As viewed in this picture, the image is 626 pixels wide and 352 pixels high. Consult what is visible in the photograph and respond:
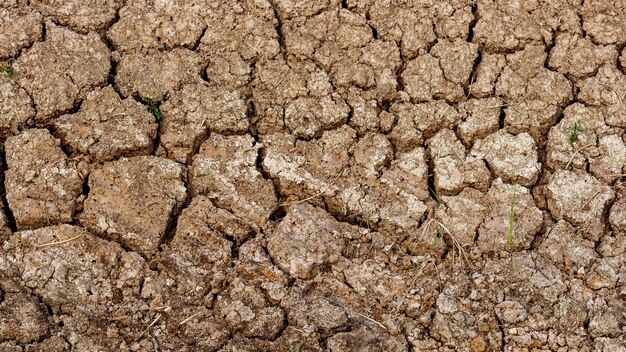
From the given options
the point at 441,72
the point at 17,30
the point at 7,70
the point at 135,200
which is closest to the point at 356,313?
the point at 135,200

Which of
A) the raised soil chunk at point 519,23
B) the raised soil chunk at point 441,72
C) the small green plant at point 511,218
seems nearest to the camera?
the small green plant at point 511,218

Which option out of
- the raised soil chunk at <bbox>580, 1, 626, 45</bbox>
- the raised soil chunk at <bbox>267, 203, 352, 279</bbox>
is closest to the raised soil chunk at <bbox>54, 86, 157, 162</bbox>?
the raised soil chunk at <bbox>267, 203, 352, 279</bbox>

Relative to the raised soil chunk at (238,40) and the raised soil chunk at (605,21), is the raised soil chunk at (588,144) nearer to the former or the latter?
the raised soil chunk at (605,21)

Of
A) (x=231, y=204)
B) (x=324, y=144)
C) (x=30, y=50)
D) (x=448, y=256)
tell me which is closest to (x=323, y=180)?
(x=324, y=144)

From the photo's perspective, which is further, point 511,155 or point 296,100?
point 296,100

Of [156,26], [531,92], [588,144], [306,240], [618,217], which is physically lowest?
[306,240]

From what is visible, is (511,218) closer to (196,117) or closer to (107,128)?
(196,117)

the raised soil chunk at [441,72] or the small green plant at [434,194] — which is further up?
the raised soil chunk at [441,72]

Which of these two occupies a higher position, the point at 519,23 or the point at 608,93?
the point at 519,23

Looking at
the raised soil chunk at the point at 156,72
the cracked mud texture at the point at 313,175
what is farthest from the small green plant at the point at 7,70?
the raised soil chunk at the point at 156,72
